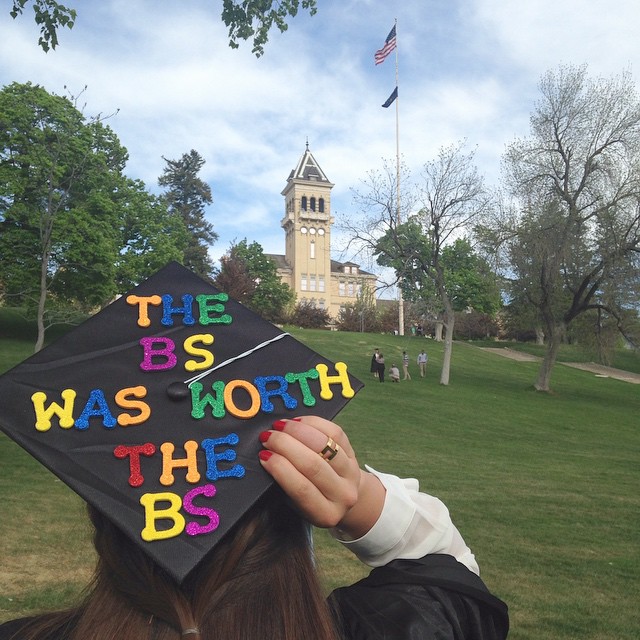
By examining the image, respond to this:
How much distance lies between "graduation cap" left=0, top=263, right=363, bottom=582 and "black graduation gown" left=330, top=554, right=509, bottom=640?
0.34 metres

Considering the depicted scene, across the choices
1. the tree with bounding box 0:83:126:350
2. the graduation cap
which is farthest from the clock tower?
the graduation cap

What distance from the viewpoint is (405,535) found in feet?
4.90

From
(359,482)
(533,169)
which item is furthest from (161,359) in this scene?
(533,169)

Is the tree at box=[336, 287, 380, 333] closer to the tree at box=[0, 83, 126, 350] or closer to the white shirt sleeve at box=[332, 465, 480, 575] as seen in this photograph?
→ the tree at box=[0, 83, 126, 350]

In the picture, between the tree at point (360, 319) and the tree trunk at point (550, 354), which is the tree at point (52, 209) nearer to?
the tree trunk at point (550, 354)

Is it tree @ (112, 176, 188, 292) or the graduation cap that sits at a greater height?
tree @ (112, 176, 188, 292)

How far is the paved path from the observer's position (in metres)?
39.9

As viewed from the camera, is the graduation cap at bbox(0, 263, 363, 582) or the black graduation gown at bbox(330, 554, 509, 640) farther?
the graduation cap at bbox(0, 263, 363, 582)

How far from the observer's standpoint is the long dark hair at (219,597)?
1.18 meters

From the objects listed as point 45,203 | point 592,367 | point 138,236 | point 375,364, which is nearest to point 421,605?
point 375,364

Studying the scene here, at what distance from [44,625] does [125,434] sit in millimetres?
457

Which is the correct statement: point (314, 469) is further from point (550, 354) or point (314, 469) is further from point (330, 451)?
point (550, 354)

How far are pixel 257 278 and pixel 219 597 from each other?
221 feet

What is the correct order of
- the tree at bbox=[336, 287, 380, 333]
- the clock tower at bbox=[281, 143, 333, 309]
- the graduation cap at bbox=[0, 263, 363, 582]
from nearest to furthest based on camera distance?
the graduation cap at bbox=[0, 263, 363, 582]
the tree at bbox=[336, 287, 380, 333]
the clock tower at bbox=[281, 143, 333, 309]
